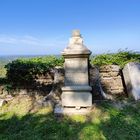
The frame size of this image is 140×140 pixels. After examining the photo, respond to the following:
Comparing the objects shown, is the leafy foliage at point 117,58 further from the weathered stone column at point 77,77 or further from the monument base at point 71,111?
the monument base at point 71,111

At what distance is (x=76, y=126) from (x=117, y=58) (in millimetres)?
4539

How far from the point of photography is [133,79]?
27.9ft

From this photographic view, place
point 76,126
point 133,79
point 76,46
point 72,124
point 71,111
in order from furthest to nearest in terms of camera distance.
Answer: point 133,79, point 71,111, point 76,46, point 72,124, point 76,126

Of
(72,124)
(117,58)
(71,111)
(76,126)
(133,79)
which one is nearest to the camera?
(76,126)

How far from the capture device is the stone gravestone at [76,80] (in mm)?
7047

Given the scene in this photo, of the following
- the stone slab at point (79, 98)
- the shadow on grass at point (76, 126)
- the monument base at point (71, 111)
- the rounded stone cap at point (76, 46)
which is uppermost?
the rounded stone cap at point (76, 46)

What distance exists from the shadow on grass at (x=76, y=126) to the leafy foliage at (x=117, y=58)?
306 cm

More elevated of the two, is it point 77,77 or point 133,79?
point 77,77

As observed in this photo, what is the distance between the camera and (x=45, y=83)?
1001 centimetres

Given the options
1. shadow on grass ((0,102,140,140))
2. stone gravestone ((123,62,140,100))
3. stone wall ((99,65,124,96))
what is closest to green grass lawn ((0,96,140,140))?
→ shadow on grass ((0,102,140,140))

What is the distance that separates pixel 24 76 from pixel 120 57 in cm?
351

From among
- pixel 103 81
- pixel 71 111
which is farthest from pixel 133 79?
pixel 71 111

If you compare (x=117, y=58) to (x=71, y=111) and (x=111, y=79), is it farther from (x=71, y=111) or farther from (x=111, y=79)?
(x=71, y=111)

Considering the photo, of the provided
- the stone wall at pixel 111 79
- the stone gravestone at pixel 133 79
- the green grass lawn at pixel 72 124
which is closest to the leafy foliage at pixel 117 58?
the stone wall at pixel 111 79
